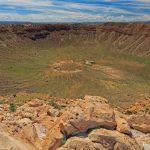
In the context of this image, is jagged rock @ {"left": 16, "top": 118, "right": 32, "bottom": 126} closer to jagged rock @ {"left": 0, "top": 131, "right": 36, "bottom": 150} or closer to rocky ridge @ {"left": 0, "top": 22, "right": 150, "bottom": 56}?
jagged rock @ {"left": 0, "top": 131, "right": 36, "bottom": 150}

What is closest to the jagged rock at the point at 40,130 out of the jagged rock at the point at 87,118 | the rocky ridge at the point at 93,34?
the jagged rock at the point at 87,118

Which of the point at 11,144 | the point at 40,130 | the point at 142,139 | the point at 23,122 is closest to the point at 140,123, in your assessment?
the point at 142,139

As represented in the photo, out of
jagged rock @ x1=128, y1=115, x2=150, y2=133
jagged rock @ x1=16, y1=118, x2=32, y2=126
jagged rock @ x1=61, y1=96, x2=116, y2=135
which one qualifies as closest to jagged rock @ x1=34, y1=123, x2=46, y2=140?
jagged rock @ x1=16, y1=118, x2=32, y2=126

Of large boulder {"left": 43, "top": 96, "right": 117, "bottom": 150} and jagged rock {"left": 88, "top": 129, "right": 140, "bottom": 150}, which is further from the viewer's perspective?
large boulder {"left": 43, "top": 96, "right": 117, "bottom": 150}

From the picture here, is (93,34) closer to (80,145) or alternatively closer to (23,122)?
(23,122)

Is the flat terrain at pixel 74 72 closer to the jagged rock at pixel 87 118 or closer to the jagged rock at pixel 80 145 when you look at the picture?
the jagged rock at pixel 87 118

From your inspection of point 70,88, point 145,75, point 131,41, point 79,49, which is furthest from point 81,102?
point 131,41

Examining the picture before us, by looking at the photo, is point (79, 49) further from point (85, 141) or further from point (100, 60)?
point (85, 141)
